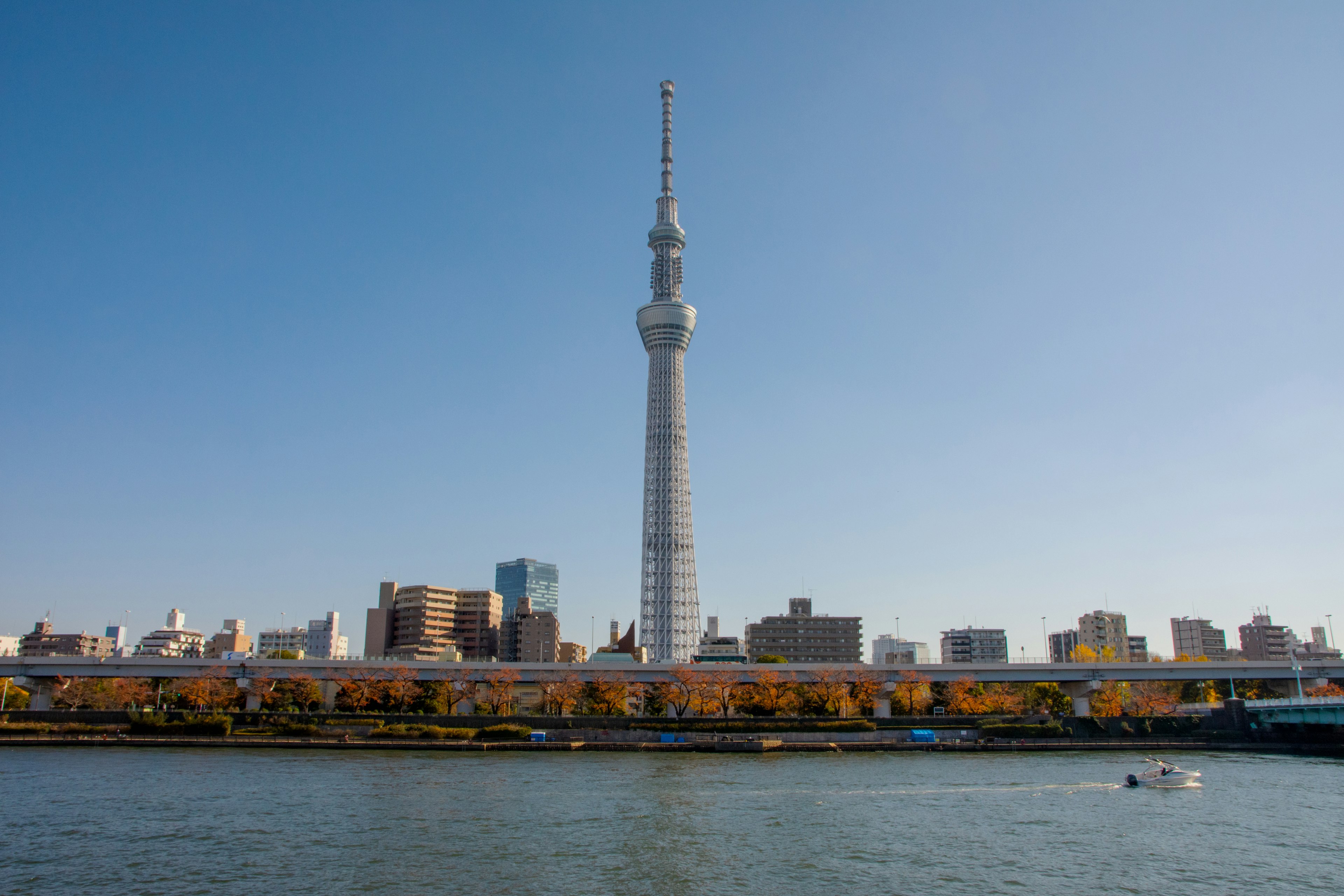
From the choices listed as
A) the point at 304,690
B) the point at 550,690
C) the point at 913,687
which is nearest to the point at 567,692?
the point at 550,690

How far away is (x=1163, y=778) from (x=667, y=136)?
140 meters

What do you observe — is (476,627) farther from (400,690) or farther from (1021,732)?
(1021,732)

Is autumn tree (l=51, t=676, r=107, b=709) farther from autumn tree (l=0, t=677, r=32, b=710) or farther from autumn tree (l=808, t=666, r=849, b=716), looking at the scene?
autumn tree (l=808, t=666, r=849, b=716)

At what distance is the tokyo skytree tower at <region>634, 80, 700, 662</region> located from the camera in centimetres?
14538

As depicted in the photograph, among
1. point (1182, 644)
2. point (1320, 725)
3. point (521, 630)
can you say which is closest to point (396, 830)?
point (1320, 725)

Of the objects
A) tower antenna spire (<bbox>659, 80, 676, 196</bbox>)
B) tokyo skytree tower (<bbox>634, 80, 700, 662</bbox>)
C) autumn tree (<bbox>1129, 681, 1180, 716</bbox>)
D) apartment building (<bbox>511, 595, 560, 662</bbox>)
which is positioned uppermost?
tower antenna spire (<bbox>659, 80, 676, 196</bbox>)

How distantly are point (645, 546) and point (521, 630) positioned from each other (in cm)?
3216

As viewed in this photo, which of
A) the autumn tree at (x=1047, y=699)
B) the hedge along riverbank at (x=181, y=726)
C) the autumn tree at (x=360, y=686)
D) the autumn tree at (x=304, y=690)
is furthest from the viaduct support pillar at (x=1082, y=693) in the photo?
the hedge along riverbank at (x=181, y=726)

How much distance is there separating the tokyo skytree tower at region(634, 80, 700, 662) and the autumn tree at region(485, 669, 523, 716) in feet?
191

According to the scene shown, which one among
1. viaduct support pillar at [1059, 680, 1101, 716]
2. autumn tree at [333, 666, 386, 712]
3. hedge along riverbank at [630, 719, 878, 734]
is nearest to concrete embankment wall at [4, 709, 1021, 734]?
hedge along riverbank at [630, 719, 878, 734]

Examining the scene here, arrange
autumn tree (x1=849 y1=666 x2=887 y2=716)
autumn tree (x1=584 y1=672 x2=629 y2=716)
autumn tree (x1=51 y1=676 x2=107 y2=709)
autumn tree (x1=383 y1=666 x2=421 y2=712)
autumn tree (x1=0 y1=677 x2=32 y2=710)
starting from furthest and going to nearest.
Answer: autumn tree (x1=0 y1=677 x2=32 y2=710) → autumn tree (x1=51 y1=676 x2=107 y2=709) → autumn tree (x1=584 y1=672 x2=629 y2=716) → autumn tree (x1=849 y1=666 x2=887 y2=716) → autumn tree (x1=383 y1=666 x2=421 y2=712)

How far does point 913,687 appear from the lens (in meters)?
84.9

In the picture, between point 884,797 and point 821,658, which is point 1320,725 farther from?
point 821,658

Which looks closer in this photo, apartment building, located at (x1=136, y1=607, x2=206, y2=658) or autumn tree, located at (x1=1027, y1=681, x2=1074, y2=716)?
autumn tree, located at (x1=1027, y1=681, x2=1074, y2=716)
